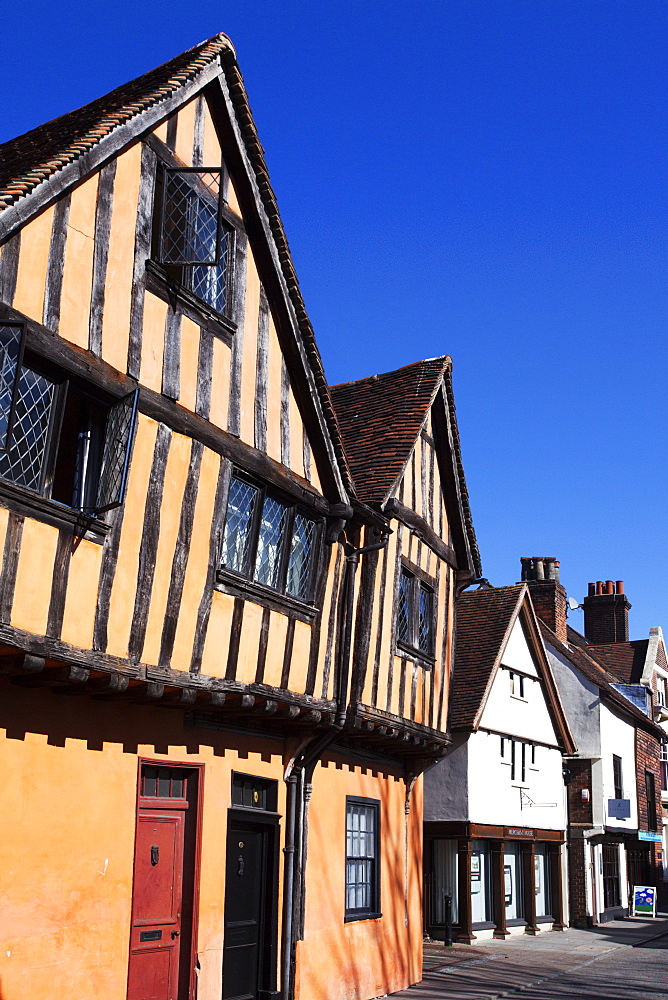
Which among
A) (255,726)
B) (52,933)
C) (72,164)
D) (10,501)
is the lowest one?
(52,933)

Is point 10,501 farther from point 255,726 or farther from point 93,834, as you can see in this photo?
point 255,726

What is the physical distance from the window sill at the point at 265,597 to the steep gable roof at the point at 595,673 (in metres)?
18.6

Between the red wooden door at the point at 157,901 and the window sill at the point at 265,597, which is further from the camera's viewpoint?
the window sill at the point at 265,597

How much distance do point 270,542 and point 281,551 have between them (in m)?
0.17

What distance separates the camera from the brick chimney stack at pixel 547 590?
98.9 ft

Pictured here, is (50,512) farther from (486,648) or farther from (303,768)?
(486,648)

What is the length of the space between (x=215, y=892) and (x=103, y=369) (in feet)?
16.6

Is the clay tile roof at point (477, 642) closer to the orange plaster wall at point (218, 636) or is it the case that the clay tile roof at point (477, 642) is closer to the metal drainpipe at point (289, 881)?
the metal drainpipe at point (289, 881)

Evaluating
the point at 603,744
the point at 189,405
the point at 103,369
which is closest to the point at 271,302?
the point at 189,405

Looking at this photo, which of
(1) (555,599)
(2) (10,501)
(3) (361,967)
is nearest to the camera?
(2) (10,501)

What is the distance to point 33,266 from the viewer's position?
7.82m

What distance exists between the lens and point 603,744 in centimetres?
2814

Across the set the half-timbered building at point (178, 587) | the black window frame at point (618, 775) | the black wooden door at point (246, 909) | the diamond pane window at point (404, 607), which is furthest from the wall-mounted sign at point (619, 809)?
the black wooden door at point (246, 909)

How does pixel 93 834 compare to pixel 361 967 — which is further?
pixel 361 967
